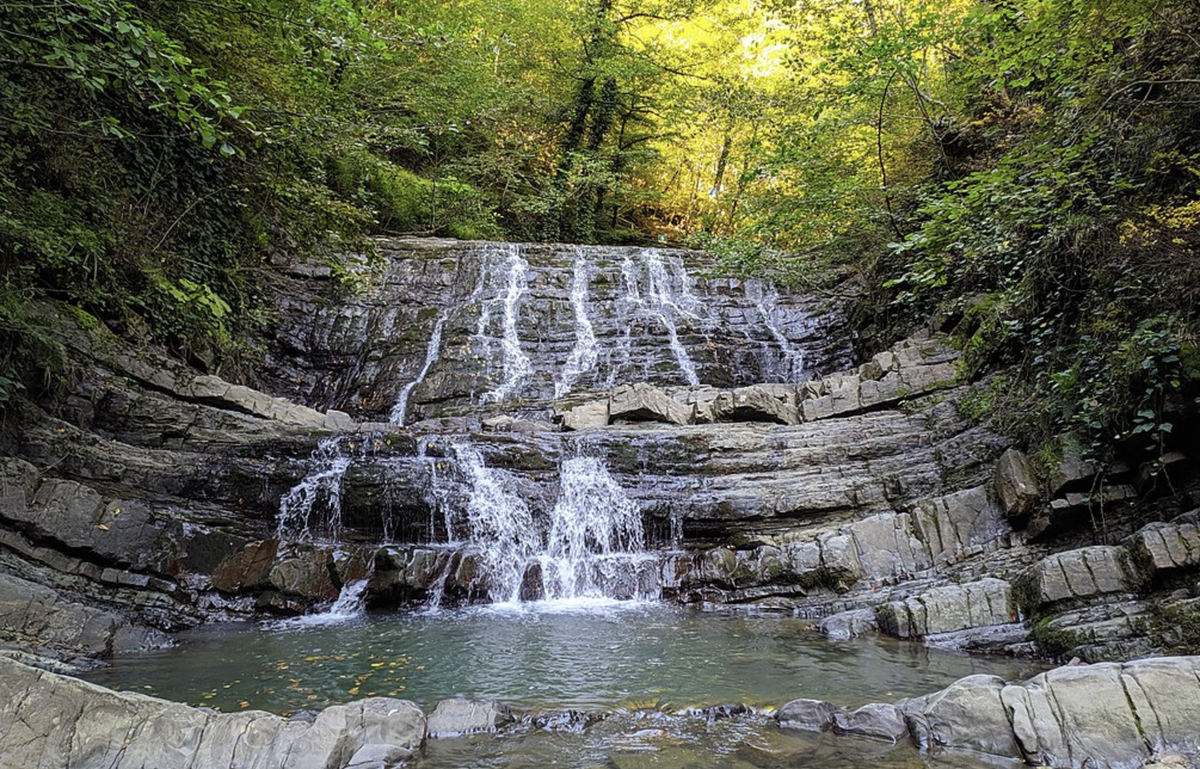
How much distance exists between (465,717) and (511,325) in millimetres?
13813

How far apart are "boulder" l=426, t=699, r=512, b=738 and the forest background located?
15.4 feet

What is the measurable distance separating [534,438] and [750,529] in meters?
3.92

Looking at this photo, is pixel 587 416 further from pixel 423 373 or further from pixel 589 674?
pixel 589 674

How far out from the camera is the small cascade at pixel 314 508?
9.63 metres

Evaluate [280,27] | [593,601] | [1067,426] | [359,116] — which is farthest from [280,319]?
[1067,426]

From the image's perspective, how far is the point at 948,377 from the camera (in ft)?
37.6

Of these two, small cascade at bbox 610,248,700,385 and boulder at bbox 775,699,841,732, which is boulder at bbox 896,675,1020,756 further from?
small cascade at bbox 610,248,700,385

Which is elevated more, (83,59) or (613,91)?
(613,91)

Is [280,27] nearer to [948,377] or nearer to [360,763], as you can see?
[360,763]

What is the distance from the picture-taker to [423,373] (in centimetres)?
1616

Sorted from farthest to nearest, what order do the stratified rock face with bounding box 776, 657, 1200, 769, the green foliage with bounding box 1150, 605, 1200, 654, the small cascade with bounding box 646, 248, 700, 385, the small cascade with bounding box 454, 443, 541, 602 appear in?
1. the small cascade with bounding box 646, 248, 700, 385
2. the small cascade with bounding box 454, 443, 541, 602
3. the green foliage with bounding box 1150, 605, 1200, 654
4. the stratified rock face with bounding box 776, 657, 1200, 769

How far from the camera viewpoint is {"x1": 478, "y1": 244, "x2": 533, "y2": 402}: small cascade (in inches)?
626

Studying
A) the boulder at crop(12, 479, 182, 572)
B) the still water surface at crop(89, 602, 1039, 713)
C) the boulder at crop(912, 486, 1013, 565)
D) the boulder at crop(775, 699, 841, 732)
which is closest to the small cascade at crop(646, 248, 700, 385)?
the boulder at crop(912, 486, 1013, 565)

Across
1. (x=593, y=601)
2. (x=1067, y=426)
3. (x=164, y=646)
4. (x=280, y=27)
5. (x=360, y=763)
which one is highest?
(x=280, y=27)
